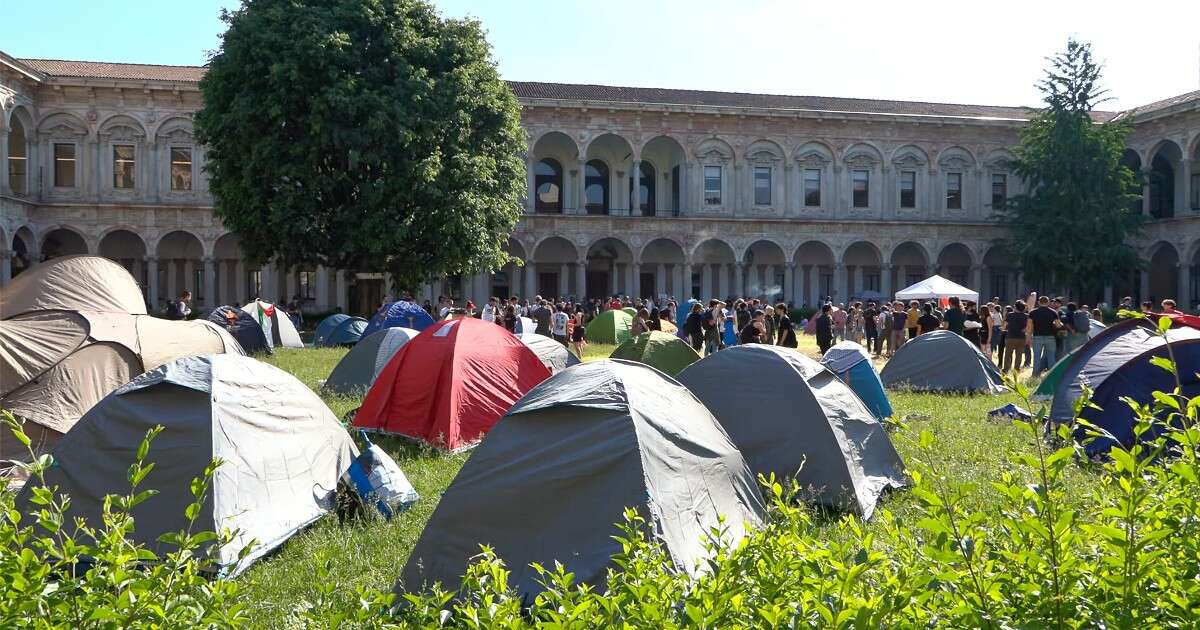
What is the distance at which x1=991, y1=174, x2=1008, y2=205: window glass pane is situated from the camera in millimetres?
42500

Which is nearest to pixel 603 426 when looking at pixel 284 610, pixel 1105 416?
pixel 284 610

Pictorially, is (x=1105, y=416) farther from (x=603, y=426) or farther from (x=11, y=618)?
(x=11, y=618)

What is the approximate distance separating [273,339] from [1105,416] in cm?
1992

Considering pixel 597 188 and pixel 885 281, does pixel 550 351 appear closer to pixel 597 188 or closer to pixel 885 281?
pixel 597 188

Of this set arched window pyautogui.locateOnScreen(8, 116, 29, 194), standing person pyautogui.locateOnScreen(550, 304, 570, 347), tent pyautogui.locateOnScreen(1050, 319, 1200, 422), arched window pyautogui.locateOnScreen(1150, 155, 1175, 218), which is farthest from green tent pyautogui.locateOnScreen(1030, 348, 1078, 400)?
arched window pyautogui.locateOnScreen(8, 116, 29, 194)

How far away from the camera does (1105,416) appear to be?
9555mm

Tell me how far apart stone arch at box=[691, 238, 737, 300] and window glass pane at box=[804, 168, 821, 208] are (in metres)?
4.01

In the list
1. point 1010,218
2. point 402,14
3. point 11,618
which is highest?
point 402,14

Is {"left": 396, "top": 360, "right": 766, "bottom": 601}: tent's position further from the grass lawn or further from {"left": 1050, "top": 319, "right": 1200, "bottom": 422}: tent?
{"left": 1050, "top": 319, "right": 1200, "bottom": 422}: tent

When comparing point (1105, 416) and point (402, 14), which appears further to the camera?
point (402, 14)

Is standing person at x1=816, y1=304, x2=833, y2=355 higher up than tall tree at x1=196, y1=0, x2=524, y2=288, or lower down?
lower down

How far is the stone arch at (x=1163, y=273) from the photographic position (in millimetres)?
41812

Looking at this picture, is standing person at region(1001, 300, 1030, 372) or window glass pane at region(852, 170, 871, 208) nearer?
standing person at region(1001, 300, 1030, 372)

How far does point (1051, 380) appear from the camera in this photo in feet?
41.6
